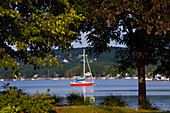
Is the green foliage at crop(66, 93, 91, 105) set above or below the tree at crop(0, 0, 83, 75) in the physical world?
below

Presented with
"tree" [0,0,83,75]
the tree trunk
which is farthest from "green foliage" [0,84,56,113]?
the tree trunk

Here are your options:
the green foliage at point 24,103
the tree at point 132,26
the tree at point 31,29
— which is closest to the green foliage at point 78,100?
the tree at point 132,26

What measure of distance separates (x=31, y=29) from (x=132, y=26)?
9.47 meters

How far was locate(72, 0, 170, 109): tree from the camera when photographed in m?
18.7

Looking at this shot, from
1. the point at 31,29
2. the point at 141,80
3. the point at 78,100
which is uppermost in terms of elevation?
the point at 31,29

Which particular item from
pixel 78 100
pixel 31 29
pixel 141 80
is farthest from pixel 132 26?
pixel 31 29

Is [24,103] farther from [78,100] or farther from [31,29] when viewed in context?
[78,100]

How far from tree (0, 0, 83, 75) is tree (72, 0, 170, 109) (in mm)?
2464

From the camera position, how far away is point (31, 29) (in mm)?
15211

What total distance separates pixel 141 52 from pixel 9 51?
10423mm

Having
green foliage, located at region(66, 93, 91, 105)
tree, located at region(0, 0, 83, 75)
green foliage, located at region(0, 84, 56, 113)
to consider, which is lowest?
green foliage, located at region(66, 93, 91, 105)

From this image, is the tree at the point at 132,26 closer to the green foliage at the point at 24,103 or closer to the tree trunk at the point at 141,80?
the tree trunk at the point at 141,80

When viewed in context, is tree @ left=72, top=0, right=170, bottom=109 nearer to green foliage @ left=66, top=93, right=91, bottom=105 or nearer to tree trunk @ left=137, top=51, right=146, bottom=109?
tree trunk @ left=137, top=51, right=146, bottom=109

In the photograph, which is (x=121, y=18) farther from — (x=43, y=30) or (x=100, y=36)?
(x=43, y=30)
